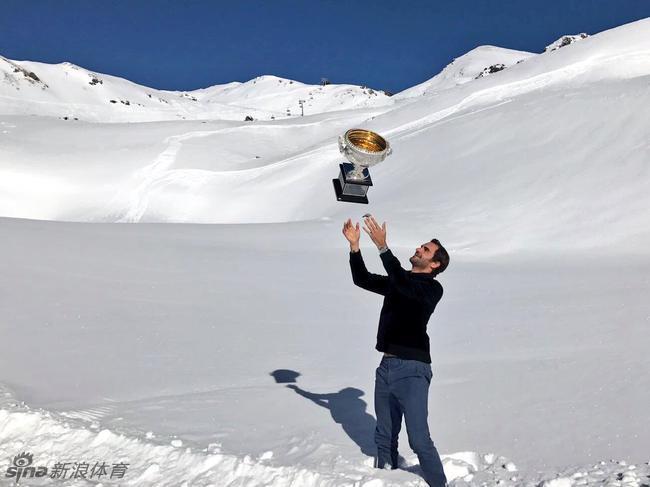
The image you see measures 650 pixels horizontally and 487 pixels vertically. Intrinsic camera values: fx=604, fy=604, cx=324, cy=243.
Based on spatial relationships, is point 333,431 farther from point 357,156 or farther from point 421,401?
point 357,156

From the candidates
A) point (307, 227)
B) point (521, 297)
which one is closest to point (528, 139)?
point (307, 227)

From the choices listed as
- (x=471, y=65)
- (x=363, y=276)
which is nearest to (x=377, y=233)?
(x=363, y=276)

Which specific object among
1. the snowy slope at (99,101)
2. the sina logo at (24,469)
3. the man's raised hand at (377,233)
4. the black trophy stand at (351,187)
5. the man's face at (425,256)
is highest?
the snowy slope at (99,101)

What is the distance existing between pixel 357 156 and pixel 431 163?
12.0 meters

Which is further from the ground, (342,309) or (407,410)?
(342,309)

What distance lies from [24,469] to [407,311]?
2.34 meters

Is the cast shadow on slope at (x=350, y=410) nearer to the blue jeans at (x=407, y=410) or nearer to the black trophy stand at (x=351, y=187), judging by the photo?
the blue jeans at (x=407, y=410)

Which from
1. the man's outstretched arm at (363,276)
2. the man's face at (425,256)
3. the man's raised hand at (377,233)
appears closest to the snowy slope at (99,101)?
the man's outstretched arm at (363,276)

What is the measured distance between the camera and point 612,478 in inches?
129

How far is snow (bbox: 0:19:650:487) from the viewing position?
3740 millimetres

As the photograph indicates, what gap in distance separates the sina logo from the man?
191cm

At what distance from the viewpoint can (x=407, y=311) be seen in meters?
3.34

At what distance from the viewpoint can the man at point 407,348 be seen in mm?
3217

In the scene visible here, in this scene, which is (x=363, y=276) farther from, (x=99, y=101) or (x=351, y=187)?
(x=99, y=101)
